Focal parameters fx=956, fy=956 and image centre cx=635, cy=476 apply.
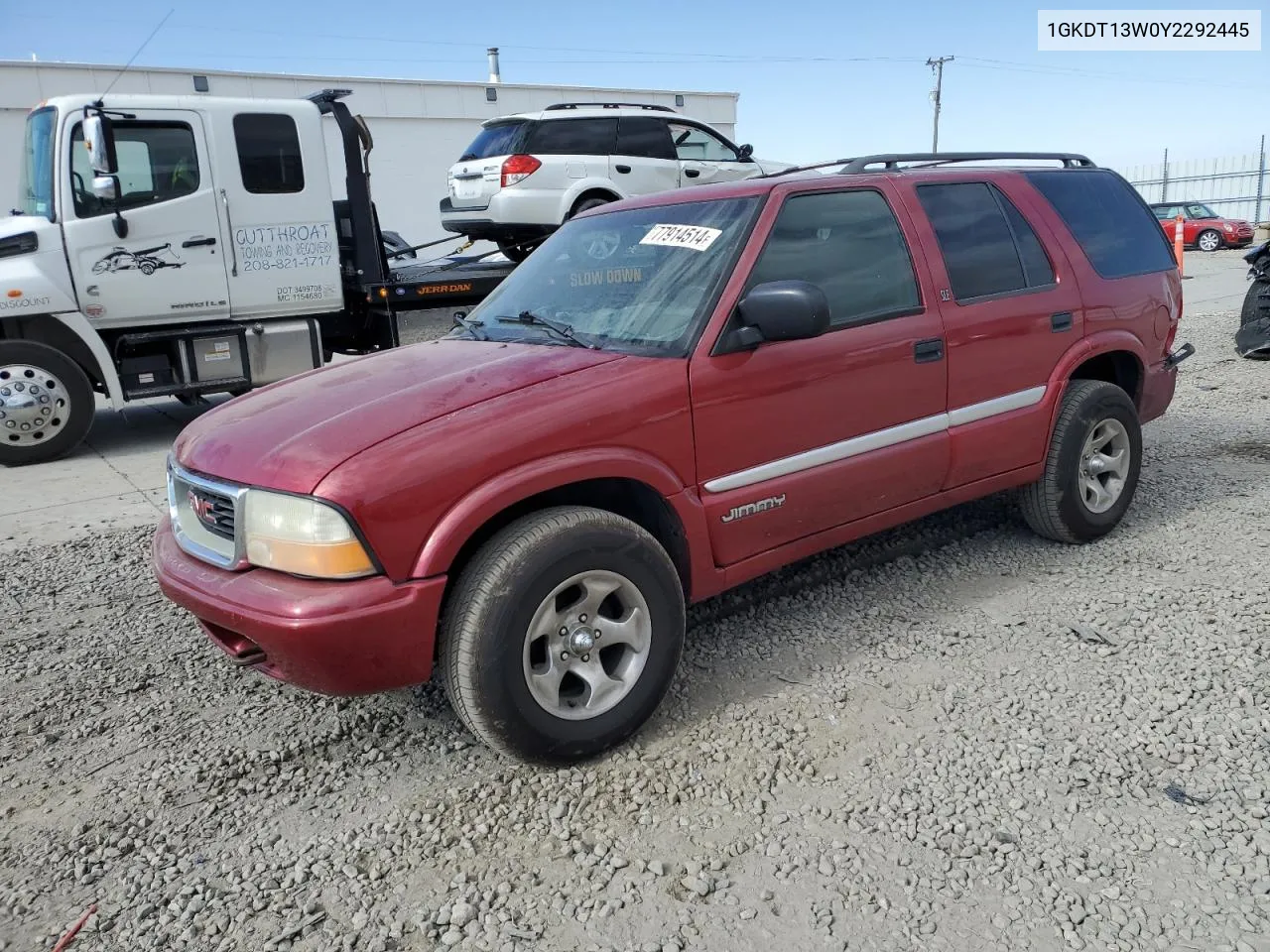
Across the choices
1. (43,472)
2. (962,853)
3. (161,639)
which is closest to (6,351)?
(43,472)

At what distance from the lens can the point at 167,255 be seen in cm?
762

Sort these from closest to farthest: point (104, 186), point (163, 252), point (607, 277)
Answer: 1. point (607, 277)
2. point (104, 186)
3. point (163, 252)

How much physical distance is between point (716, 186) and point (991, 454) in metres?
1.61

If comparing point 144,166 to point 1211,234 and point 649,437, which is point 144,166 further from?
point 1211,234

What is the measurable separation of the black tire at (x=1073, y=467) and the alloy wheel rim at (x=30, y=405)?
22.8ft

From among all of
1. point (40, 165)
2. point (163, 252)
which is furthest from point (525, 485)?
point (40, 165)

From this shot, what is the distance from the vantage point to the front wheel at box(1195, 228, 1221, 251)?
88.3 ft

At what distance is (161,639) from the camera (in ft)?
13.0

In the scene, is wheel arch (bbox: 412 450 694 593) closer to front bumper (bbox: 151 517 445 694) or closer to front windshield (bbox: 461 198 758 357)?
Result: front bumper (bbox: 151 517 445 694)

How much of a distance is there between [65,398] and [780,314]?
21.3 feet

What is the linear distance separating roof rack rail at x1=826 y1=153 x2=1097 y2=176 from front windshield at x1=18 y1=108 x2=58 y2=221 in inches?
247

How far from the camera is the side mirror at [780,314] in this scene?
10.3ft

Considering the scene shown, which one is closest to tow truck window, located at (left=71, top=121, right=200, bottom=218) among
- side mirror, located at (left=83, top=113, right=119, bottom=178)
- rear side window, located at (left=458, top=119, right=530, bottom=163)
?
side mirror, located at (left=83, top=113, right=119, bottom=178)

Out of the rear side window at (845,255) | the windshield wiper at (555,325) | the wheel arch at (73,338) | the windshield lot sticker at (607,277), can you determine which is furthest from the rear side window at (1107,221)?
the wheel arch at (73,338)
